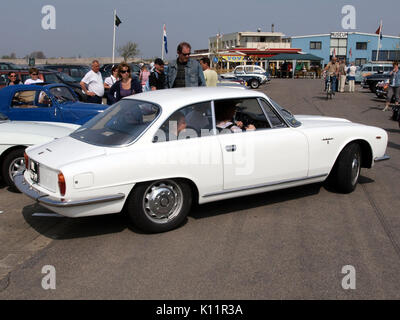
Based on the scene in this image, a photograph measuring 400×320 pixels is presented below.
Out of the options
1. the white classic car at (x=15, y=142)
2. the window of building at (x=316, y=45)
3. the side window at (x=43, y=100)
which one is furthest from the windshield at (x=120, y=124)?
the window of building at (x=316, y=45)

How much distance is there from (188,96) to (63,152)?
1.50 metres

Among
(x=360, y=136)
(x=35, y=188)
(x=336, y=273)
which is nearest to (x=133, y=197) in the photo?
(x=35, y=188)

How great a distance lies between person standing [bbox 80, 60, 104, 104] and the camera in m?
10.1

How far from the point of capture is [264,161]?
16.3ft

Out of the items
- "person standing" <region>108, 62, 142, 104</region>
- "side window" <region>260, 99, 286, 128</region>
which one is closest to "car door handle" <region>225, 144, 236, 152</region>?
"side window" <region>260, 99, 286, 128</region>

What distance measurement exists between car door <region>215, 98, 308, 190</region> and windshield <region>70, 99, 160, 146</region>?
32.9 inches

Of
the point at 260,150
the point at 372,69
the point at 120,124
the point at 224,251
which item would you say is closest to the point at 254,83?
the point at 372,69

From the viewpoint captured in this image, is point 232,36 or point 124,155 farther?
point 232,36

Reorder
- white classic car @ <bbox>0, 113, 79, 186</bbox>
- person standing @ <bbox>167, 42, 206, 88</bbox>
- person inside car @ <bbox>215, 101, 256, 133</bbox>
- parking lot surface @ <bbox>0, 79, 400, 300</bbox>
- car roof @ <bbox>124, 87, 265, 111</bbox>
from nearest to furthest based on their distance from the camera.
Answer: parking lot surface @ <bbox>0, 79, 400, 300</bbox> < car roof @ <bbox>124, 87, 265, 111</bbox> < person inside car @ <bbox>215, 101, 256, 133</bbox> < white classic car @ <bbox>0, 113, 79, 186</bbox> < person standing @ <bbox>167, 42, 206, 88</bbox>

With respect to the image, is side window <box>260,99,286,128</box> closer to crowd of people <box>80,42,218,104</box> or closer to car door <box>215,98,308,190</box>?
car door <box>215,98,308,190</box>

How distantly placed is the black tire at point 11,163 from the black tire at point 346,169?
4.33m

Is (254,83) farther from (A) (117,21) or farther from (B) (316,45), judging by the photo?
(B) (316,45)
